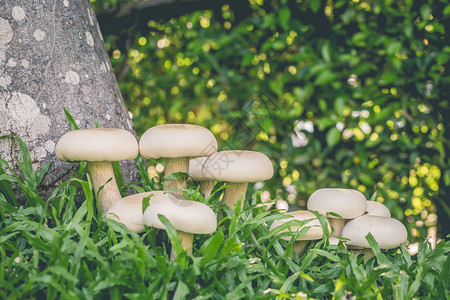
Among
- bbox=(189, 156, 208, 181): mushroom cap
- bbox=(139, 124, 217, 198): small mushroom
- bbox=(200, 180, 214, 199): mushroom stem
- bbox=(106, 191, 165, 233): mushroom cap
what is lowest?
bbox=(200, 180, 214, 199): mushroom stem

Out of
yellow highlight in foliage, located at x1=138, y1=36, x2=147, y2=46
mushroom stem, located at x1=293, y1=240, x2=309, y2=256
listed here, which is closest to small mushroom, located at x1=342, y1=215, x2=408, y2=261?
mushroom stem, located at x1=293, y1=240, x2=309, y2=256

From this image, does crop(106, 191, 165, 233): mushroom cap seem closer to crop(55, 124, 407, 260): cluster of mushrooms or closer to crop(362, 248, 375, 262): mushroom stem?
crop(55, 124, 407, 260): cluster of mushrooms

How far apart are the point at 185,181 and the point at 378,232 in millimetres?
525

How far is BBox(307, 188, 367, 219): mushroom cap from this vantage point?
1.06 m

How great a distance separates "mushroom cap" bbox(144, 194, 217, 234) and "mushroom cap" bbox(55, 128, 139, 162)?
0.58 feet

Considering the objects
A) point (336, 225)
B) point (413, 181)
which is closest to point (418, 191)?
point (413, 181)

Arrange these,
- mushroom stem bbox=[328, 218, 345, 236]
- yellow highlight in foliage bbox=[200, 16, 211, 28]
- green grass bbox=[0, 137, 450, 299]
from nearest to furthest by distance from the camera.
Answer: green grass bbox=[0, 137, 450, 299], mushroom stem bbox=[328, 218, 345, 236], yellow highlight in foliage bbox=[200, 16, 211, 28]

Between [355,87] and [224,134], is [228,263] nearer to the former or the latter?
[355,87]

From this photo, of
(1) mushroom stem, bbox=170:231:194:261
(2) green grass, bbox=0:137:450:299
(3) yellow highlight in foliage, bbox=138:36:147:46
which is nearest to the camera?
(2) green grass, bbox=0:137:450:299

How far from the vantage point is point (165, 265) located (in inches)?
30.8

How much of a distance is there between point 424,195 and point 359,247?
1183mm

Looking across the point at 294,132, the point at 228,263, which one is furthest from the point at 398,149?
the point at 228,263

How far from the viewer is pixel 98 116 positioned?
→ 1170 mm

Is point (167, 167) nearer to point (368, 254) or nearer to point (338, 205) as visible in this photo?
point (338, 205)
